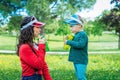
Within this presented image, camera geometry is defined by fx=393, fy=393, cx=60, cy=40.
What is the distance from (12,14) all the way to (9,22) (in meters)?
0.91

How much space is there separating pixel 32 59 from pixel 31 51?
0.41 ft

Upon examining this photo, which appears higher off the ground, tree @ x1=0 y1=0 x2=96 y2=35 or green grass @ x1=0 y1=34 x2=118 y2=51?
tree @ x1=0 y1=0 x2=96 y2=35

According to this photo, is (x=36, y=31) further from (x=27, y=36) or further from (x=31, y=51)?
(x=31, y=51)

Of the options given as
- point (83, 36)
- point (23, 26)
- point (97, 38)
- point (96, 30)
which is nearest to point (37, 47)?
point (23, 26)

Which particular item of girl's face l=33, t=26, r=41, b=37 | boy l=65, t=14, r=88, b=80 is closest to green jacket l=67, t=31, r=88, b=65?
boy l=65, t=14, r=88, b=80

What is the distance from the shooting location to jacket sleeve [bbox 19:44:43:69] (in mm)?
5570

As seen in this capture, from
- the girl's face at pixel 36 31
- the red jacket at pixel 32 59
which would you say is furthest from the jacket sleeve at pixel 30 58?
the girl's face at pixel 36 31

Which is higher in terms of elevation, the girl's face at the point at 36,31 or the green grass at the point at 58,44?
the girl's face at the point at 36,31

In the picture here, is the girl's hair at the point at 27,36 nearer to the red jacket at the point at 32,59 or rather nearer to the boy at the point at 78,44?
the red jacket at the point at 32,59

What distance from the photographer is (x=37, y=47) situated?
579 centimetres

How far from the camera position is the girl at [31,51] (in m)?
5.60

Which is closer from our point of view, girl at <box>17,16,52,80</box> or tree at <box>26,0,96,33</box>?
girl at <box>17,16,52,80</box>

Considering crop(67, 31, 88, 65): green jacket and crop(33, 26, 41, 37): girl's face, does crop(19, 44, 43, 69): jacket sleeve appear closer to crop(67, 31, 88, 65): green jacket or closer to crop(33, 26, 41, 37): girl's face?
crop(33, 26, 41, 37): girl's face

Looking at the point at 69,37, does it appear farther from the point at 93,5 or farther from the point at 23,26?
the point at 93,5
